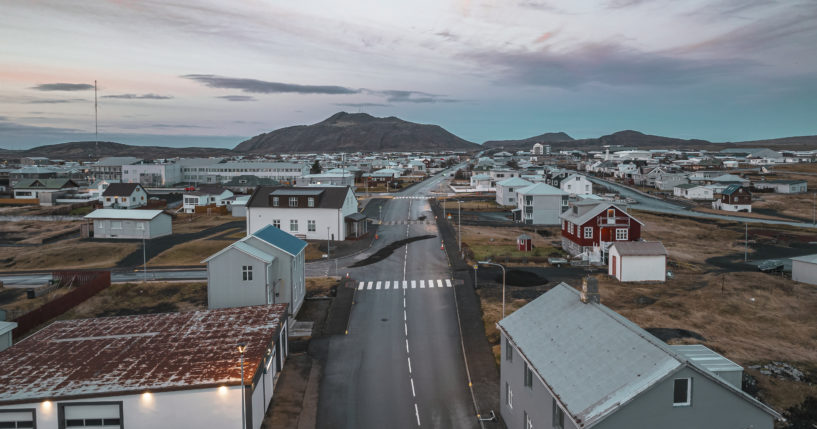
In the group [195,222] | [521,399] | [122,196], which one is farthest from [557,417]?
[122,196]

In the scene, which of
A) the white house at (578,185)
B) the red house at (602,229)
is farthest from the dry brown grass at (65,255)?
the white house at (578,185)

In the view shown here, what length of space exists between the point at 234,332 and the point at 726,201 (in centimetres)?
10479

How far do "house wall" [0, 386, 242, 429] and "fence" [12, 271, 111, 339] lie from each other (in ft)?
62.4

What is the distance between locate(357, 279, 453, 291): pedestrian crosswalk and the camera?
4691 cm

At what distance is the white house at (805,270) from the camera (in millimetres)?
47062

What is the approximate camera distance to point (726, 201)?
332ft

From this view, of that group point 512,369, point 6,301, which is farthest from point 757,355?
point 6,301

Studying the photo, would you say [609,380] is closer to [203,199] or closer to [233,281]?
[233,281]

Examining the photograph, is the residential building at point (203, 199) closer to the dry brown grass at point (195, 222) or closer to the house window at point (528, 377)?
the dry brown grass at point (195, 222)

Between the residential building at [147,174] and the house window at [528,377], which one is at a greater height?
the residential building at [147,174]

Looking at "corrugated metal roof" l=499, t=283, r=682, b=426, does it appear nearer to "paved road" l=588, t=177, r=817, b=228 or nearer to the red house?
the red house

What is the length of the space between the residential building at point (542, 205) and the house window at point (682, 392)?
225 ft

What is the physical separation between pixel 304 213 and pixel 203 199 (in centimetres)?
4375

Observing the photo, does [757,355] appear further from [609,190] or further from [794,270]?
[609,190]
